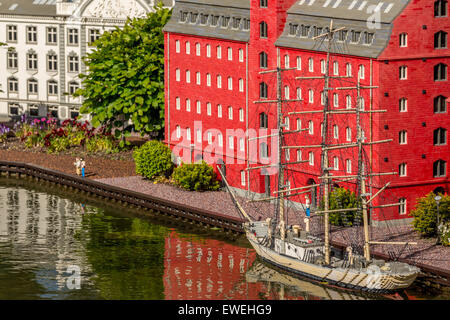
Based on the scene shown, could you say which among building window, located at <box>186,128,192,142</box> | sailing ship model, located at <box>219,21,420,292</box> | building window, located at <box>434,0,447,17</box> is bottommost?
sailing ship model, located at <box>219,21,420,292</box>

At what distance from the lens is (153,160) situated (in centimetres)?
13325

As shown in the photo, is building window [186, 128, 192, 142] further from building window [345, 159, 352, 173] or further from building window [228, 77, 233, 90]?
building window [345, 159, 352, 173]

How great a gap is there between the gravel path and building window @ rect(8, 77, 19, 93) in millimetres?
40053

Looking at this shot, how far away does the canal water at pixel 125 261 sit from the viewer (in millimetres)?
99312

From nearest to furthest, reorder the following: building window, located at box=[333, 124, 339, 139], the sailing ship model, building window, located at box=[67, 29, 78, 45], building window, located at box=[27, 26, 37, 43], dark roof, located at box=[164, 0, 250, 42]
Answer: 1. the sailing ship model
2. building window, located at box=[333, 124, 339, 139]
3. dark roof, located at box=[164, 0, 250, 42]
4. building window, located at box=[67, 29, 78, 45]
5. building window, located at box=[27, 26, 37, 43]

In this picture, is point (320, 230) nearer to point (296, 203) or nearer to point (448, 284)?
point (296, 203)

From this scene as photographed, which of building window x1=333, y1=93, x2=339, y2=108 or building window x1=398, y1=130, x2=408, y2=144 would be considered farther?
building window x1=333, y1=93, x2=339, y2=108

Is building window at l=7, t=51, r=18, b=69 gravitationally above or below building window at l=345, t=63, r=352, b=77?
above

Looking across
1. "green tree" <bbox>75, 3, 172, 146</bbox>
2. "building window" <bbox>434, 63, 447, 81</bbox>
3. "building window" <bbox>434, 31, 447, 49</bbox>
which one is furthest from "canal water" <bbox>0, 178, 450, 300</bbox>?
"building window" <bbox>434, 31, 447, 49</bbox>

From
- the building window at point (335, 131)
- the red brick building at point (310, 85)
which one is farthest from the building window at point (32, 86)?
the building window at point (335, 131)

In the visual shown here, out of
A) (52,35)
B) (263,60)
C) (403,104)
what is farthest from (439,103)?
(52,35)

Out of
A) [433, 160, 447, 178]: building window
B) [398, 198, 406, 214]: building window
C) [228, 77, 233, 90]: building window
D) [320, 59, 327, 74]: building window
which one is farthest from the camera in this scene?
[228, 77, 233, 90]: building window

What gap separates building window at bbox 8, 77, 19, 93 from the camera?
6823 inches
